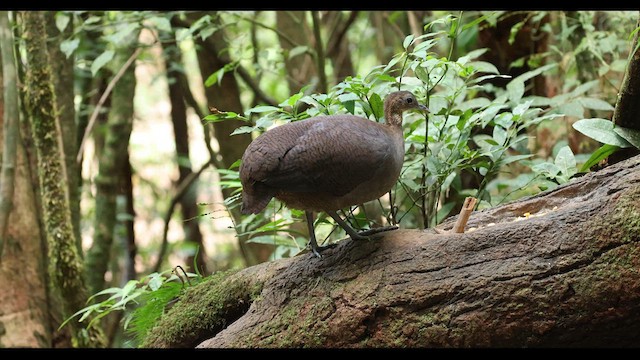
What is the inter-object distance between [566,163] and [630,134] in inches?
16.5

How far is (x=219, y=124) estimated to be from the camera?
4961mm

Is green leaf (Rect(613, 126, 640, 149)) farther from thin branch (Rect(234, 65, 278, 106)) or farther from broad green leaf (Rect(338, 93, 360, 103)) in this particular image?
thin branch (Rect(234, 65, 278, 106))

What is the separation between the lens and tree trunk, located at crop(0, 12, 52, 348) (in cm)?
442

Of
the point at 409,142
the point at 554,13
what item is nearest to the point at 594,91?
the point at 554,13

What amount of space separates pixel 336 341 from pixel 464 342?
40cm

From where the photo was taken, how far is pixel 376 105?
287 centimetres

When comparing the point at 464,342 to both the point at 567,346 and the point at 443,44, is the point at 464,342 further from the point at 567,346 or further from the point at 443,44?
the point at 443,44

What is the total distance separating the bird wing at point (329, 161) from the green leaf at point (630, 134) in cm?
92

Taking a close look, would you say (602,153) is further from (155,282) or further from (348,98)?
(155,282)

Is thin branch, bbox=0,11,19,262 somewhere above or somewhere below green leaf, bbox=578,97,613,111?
above

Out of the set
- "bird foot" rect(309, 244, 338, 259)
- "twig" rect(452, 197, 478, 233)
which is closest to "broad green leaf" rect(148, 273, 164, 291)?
"bird foot" rect(309, 244, 338, 259)

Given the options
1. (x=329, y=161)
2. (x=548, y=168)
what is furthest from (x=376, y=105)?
(x=548, y=168)

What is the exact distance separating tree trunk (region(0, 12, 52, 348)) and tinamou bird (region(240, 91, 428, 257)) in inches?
99.1

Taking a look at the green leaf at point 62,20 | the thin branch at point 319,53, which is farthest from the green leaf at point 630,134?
the green leaf at point 62,20
